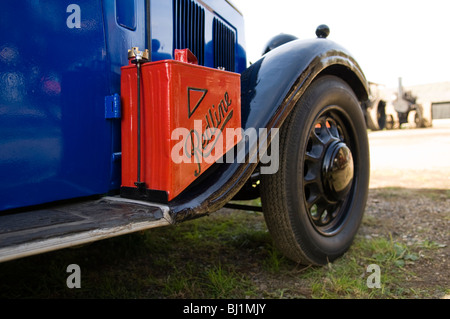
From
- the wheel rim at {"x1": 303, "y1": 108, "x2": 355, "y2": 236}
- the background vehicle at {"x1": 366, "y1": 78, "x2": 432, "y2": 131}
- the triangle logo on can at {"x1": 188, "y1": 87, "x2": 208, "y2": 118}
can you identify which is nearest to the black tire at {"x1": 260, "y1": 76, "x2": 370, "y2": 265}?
the wheel rim at {"x1": 303, "y1": 108, "x2": 355, "y2": 236}

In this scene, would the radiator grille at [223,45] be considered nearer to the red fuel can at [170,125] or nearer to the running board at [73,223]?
the red fuel can at [170,125]

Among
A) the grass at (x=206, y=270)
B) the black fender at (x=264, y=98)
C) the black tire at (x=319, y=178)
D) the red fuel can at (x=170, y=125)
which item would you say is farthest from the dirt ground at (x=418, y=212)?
the red fuel can at (x=170, y=125)

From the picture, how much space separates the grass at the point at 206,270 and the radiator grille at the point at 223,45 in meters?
1.09

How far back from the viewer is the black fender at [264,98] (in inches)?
52.8

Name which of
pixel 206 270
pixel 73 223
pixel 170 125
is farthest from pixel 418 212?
pixel 73 223

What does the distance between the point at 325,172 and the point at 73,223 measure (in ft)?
4.48

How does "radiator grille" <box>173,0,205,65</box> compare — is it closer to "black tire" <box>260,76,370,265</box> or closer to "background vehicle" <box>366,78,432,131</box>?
"black tire" <box>260,76,370,265</box>

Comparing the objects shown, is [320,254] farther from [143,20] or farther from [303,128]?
[143,20]

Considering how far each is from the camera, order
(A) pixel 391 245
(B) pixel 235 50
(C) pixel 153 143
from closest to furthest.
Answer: (C) pixel 153 143 < (A) pixel 391 245 < (B) pixel 235 50

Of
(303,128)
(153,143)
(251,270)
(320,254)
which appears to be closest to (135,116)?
(153,143)

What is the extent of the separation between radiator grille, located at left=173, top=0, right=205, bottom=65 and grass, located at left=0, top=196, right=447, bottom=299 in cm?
99

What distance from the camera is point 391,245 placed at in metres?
2.12

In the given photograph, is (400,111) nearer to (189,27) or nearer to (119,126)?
(189,27)
